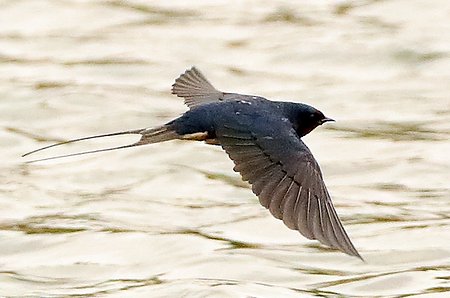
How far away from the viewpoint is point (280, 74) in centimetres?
1010

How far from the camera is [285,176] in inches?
210

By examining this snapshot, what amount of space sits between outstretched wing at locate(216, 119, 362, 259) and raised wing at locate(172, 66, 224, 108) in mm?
452

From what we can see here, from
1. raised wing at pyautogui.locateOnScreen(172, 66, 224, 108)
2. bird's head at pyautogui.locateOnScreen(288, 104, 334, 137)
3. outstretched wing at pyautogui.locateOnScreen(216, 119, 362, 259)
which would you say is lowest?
outstretched wing at pyautogui.locateOnScreen(216, 119, 362, 259)

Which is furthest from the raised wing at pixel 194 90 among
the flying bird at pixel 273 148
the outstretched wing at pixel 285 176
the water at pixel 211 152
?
the water at pixel 211 152

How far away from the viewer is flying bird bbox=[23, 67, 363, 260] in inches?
201

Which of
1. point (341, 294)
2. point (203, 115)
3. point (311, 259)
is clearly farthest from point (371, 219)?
point (203, 115)

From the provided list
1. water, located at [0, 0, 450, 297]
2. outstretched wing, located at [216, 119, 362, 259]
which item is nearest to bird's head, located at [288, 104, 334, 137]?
outstretched wing, located at [216, 119, 362, 259]

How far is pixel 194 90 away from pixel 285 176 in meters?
0.94

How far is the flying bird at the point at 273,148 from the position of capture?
5098 mm

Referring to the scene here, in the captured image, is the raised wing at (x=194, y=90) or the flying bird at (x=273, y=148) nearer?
the flying bird at (x=273, y=148)

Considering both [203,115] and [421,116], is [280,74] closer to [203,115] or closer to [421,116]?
[421,116]

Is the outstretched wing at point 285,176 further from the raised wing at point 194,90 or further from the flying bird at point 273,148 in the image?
the raised wing at point 194,90

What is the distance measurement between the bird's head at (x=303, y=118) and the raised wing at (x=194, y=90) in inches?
12.1

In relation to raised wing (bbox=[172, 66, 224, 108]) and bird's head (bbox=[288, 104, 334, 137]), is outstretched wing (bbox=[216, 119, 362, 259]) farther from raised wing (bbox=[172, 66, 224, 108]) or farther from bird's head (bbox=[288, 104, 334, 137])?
raised wing (bbox=[172, 66, 224, 108])
